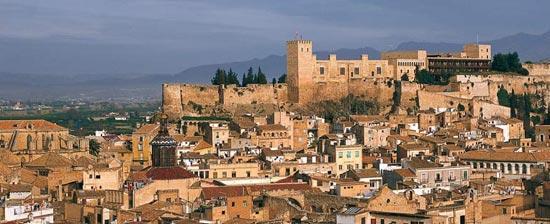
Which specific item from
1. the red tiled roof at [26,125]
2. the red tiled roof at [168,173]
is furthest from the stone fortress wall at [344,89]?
the red tiled roof at [168,173]

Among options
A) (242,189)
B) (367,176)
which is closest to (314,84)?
(367,176)

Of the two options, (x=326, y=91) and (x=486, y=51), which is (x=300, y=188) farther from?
(x=486, y=51)

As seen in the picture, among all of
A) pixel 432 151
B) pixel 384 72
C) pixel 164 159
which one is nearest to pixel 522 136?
pixel 432 151

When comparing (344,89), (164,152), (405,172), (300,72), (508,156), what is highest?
(300,72)

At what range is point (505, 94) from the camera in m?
75.6

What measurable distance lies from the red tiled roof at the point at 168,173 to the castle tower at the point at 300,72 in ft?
118

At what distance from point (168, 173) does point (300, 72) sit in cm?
3787

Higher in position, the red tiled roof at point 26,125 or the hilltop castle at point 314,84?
the hilltop castle at point 314,84

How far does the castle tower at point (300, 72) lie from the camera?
73312mm

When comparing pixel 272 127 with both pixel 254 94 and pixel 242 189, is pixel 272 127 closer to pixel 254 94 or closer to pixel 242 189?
pixel 254 94

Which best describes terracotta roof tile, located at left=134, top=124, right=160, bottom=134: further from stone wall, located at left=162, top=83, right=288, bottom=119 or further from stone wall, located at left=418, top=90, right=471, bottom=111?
→ stone wall, located at left=418, top=90, right=471, bottom=111

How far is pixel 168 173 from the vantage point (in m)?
36.6

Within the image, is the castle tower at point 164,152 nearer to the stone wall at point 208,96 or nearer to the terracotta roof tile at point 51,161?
the terracotta roof tile at point 51,161

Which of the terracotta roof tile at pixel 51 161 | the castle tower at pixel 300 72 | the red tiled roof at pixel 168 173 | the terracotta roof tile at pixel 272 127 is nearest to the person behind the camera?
the red tiled roof at pixel 168 173
